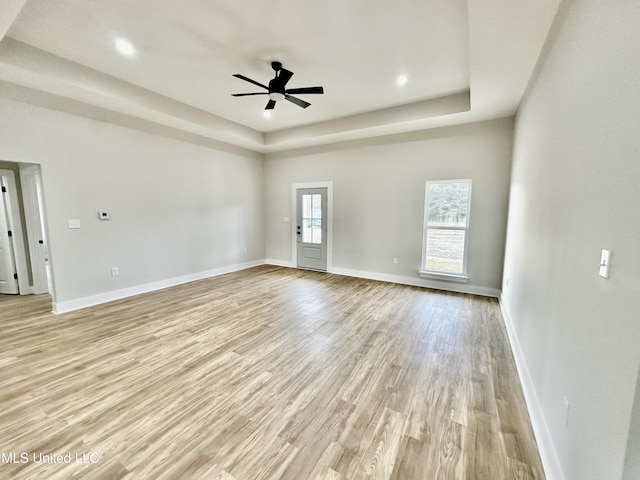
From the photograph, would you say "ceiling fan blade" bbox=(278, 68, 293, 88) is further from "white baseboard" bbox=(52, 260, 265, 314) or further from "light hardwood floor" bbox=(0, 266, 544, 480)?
"white baseboard" bbox=(52, 260, 265, 314)

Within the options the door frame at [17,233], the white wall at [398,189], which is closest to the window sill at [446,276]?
→ the white wall at [398,189]

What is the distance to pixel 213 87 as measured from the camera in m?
3.83

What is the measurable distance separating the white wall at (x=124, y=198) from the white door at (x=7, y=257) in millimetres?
1742

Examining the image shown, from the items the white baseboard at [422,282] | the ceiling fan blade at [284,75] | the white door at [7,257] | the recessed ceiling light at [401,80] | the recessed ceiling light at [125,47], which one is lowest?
the white baseboard at [422,282]

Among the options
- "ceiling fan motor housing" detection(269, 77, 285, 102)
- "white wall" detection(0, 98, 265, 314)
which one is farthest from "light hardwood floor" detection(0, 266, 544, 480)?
"ceiling fan motor housing" detection(269, 77, 285, 102)

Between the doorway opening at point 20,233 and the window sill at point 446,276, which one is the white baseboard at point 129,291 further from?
the window sill at point 446,276

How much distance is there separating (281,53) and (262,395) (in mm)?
Answer: 3495

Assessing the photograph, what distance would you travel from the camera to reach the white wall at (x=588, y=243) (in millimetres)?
901

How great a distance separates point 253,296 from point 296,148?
3.74m

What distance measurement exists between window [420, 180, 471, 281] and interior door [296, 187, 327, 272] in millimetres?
2262

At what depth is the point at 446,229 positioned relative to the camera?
4852mm

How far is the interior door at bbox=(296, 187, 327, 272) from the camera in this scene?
6203 millimetres

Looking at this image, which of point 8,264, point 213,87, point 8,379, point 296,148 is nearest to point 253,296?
point 8,379

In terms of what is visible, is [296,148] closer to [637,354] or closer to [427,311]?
[427,311]
